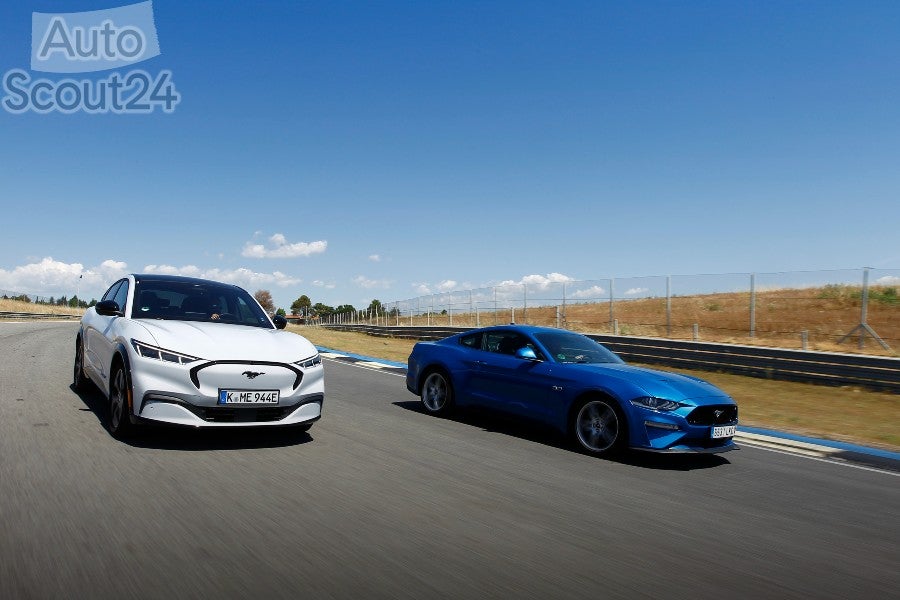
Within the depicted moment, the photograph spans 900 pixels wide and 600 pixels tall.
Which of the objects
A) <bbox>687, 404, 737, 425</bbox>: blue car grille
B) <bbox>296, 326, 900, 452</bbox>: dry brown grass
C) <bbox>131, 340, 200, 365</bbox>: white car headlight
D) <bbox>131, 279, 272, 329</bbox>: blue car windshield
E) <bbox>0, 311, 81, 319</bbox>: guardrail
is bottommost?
<bbox>296, 326, 900, 452</bbox>: dry brown grass

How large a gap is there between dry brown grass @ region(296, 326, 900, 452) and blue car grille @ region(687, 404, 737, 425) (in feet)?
10.4

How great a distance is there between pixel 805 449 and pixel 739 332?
12.1m

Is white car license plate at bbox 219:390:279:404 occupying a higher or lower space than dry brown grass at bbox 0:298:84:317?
lower

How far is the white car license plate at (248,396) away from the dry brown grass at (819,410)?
744 cm

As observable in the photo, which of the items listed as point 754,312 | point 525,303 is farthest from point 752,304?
point 525,303

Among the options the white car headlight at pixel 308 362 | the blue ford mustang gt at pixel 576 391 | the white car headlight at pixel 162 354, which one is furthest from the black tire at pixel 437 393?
the white car headlight at pixel 162 354

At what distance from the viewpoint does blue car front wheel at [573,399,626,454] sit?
280 inches

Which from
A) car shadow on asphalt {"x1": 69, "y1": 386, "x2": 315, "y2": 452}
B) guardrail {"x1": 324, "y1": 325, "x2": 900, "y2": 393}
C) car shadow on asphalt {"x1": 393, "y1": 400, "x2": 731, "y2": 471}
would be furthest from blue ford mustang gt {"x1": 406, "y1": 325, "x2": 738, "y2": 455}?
guardrail {"x1": 324, "y1": 325, "x2": 900, "y2": 393}

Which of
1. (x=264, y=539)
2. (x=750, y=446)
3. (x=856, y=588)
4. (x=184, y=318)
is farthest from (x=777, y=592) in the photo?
(x=184, y=318)

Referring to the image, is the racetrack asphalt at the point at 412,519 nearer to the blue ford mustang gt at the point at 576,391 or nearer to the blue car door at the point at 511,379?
the blue ford mustang gt at the point at 576,391

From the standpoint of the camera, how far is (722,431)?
7.04 meters

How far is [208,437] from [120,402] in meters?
0.89

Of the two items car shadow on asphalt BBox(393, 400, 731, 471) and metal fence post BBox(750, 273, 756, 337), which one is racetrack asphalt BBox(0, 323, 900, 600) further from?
metal fence post BBox(750, 273, 756, 337)

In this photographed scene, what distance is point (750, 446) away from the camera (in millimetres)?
8453
